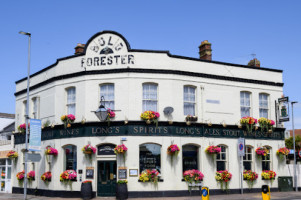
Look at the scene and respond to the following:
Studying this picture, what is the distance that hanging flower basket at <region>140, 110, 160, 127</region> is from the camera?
2181 cm

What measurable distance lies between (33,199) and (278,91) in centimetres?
1839

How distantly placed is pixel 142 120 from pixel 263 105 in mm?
9712

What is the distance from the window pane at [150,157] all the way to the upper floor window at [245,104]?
7.03 meters

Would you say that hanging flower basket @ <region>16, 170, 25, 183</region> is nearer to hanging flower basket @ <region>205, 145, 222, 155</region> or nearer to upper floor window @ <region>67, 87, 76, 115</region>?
upper floor window @ <region>67, 87, 76, 115</region>

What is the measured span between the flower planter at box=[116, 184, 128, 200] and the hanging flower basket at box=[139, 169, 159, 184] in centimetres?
122

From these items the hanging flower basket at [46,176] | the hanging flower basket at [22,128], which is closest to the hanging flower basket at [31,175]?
the hanging flower basket at [46,176]

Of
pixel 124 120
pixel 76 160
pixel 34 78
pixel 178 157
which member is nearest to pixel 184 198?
pixel 178 157

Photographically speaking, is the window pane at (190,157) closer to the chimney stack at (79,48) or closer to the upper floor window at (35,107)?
the chimney stack at (79,48)

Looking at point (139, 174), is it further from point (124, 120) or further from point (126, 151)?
point (124, 120)

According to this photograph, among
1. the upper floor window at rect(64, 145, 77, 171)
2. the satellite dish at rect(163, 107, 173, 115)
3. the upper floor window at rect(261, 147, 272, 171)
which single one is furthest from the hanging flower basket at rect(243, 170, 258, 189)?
the upper floor window at rect(64, 145, 77, 171)

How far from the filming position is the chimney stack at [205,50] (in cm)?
2636

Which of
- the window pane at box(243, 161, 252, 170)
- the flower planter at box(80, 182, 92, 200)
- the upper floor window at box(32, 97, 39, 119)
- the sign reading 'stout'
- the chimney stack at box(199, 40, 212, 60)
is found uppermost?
the chimney stack at box(199, 40, 212, 60)

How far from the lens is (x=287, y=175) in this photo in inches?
1048

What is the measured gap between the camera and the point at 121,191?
20.5m
